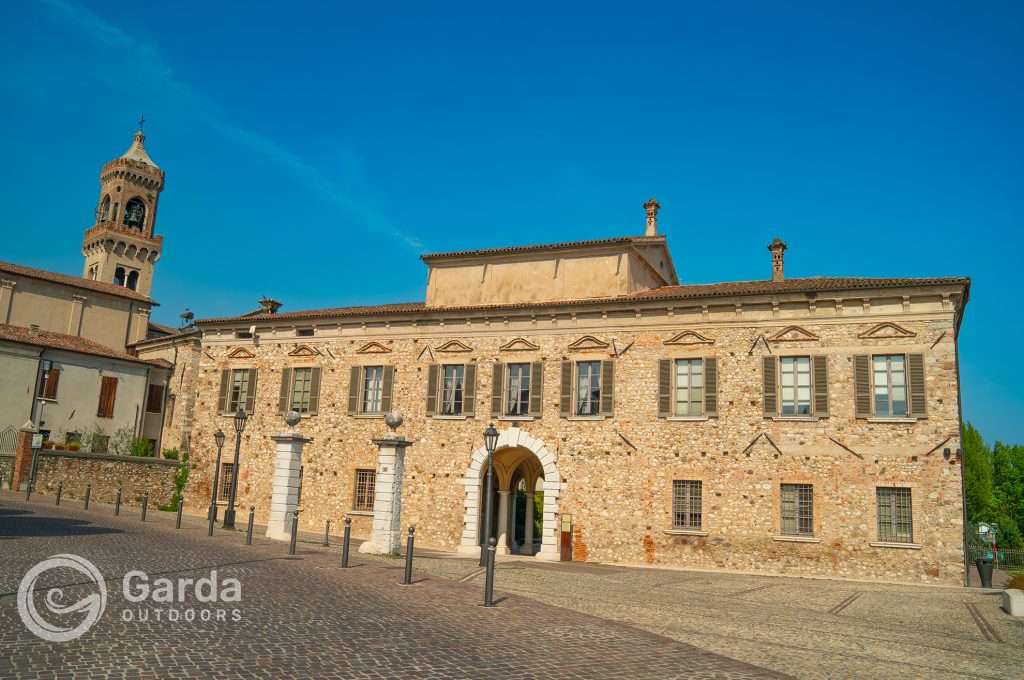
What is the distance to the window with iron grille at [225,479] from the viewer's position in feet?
99.0

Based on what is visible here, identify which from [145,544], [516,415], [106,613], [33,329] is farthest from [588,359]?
[33,329]

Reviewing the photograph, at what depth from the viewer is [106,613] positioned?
920 cm

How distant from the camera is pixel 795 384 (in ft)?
73.7

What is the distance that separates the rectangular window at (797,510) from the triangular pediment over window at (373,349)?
14.7 metres

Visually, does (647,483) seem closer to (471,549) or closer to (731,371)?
(731,371)

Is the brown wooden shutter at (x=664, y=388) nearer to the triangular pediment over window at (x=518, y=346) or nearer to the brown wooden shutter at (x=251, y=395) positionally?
the triangular pediment over window at (x=518, y=346)

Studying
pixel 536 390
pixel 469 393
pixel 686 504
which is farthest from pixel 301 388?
pixel 686 504

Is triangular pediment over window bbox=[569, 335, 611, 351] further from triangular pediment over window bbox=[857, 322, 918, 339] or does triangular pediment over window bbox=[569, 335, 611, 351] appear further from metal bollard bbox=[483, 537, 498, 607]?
metal bollard bbox=[483, 537, 498, 607]

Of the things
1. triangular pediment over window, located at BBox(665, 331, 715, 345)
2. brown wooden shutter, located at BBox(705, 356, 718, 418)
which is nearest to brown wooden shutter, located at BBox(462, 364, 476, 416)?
triangular pediment over window, located at BBox(665, 331, 715, 345)

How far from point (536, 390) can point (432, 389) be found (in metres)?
4.01

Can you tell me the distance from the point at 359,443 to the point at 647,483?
1078 centimetres

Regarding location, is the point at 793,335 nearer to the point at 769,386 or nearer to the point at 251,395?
the point at 769,386

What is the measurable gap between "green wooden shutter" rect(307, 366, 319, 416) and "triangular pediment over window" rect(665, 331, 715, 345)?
44.5 ft

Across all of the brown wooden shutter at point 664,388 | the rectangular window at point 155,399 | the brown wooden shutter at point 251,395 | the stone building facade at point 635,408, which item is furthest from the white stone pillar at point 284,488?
the rectangular window at point 155,399
